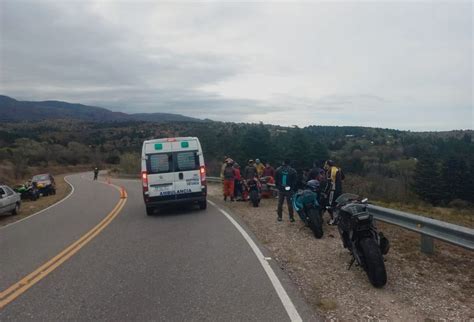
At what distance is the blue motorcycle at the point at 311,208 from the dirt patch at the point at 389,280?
27 centimetres

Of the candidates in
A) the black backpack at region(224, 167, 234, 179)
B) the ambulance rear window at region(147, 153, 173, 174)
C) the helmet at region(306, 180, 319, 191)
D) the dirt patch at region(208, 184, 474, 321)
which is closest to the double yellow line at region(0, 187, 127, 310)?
the ambulance rear window at region(147, 153, 173, 174)

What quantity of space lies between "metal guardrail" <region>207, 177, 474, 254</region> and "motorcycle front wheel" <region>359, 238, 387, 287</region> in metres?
1.30

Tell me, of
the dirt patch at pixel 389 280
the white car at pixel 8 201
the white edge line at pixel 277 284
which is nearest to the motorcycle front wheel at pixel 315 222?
the dirt patch at pixel 389 280

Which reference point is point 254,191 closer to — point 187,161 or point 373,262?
point 187,161

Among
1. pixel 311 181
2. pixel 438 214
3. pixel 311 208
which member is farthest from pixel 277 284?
pixel 438 214

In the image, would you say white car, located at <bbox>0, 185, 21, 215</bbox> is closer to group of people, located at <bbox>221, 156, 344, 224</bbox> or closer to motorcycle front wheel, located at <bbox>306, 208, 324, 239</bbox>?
group of people, located at <bbox>221, 156, 344, 224</bbox>

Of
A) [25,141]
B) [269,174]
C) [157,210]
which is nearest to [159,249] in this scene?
[157,210]

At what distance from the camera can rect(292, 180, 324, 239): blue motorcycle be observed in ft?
30.4

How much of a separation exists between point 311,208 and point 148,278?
14.2 ft

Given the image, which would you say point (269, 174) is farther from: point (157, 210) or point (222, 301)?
point (222, 301)

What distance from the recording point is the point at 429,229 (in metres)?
7.20

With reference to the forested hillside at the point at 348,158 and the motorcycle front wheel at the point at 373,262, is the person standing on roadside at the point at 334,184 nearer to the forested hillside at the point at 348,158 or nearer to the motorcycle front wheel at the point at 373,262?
the motorcycle front wheel at the point at 373,262

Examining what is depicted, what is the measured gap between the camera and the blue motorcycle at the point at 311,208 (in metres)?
9.28

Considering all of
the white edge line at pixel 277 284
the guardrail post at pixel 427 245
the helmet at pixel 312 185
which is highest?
the helmet at pixel 312 185
